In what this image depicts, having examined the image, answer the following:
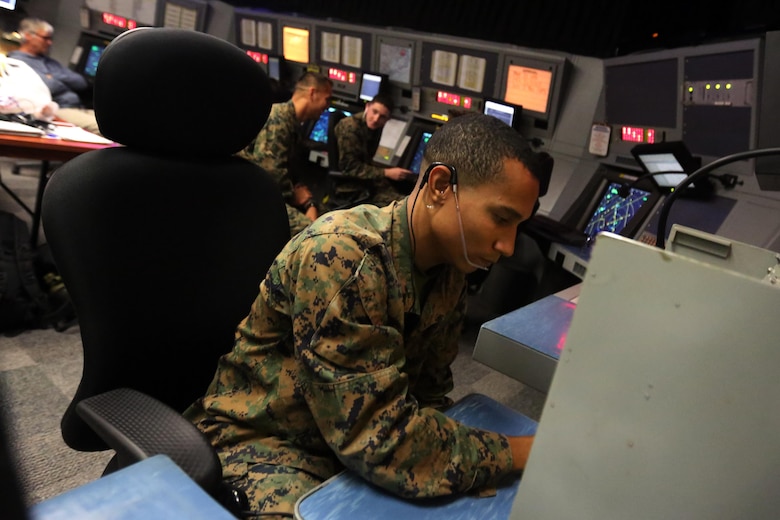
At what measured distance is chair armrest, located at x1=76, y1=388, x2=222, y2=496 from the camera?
726 mm

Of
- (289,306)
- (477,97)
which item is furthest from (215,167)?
(477,97)

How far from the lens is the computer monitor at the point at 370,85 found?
4164mm

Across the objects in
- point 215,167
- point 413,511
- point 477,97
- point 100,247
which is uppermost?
point 477,97

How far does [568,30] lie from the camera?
135 inches

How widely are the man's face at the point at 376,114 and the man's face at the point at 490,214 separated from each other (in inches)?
122

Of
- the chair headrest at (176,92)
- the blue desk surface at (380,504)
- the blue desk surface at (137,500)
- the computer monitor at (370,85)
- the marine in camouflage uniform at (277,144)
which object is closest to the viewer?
the blue desk surface at (137,500)

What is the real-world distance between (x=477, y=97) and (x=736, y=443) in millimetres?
3494

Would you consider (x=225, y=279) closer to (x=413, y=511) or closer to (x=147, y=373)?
(x=147, y=373)

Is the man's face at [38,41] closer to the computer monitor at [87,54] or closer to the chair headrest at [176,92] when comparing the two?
the computer monitor at [87,54]

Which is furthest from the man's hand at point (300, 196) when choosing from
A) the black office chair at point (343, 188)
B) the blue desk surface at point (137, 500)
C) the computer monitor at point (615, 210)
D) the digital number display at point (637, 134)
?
the blue desk surface at point (137, 500)

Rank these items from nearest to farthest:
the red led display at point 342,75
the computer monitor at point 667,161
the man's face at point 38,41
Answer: the computer monitor at point 667,161, the man's face at point 38,41, the red led display at point 342,75

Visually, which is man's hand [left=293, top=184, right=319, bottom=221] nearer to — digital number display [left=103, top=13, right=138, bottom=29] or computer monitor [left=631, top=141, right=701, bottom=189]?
computer monitor [left=631, top=141, right=701, bottom=189]

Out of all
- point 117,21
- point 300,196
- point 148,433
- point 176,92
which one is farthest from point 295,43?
point 148,433

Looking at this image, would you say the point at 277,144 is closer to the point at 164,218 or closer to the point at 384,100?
the point at 384,100
